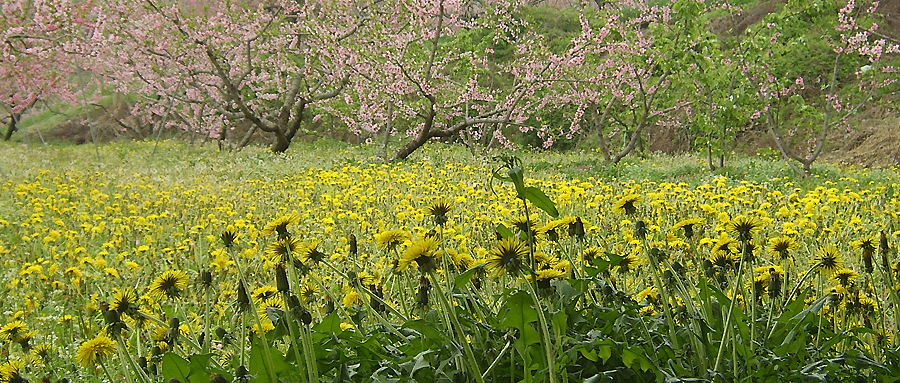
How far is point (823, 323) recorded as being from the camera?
1579 millimetres

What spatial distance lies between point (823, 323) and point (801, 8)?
6.93 metres

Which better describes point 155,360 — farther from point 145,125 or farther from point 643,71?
point 145,125

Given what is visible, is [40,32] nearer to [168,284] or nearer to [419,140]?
[419,140]

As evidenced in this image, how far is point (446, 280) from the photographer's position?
1.36 metres

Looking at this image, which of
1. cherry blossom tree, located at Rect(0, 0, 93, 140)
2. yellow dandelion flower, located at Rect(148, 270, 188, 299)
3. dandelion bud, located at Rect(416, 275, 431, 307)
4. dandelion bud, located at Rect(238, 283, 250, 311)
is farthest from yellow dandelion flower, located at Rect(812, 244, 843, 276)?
cherry blossom tree, located at Rect(0, 0, 93, 140)

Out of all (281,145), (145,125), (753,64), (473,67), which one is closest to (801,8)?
(753,64)

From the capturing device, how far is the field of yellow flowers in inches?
51.5

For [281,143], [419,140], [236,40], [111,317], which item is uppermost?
[236,40]

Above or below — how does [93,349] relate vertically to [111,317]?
below

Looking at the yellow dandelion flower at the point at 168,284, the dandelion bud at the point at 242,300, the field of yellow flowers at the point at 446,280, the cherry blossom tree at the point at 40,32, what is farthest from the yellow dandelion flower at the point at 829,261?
the cherry blossom tree at the point at 40,32

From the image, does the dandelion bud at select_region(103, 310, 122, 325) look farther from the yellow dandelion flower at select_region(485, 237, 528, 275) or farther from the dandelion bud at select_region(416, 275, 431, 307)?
the yellow dandelion flower at select_region(485, 237, 528, 275)

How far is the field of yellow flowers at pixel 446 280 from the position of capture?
131 centimetres

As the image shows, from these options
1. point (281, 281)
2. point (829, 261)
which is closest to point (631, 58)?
point (829, 261)

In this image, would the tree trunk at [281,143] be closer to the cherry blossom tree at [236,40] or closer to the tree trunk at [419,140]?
the cherry blossom tree at [236,40]
